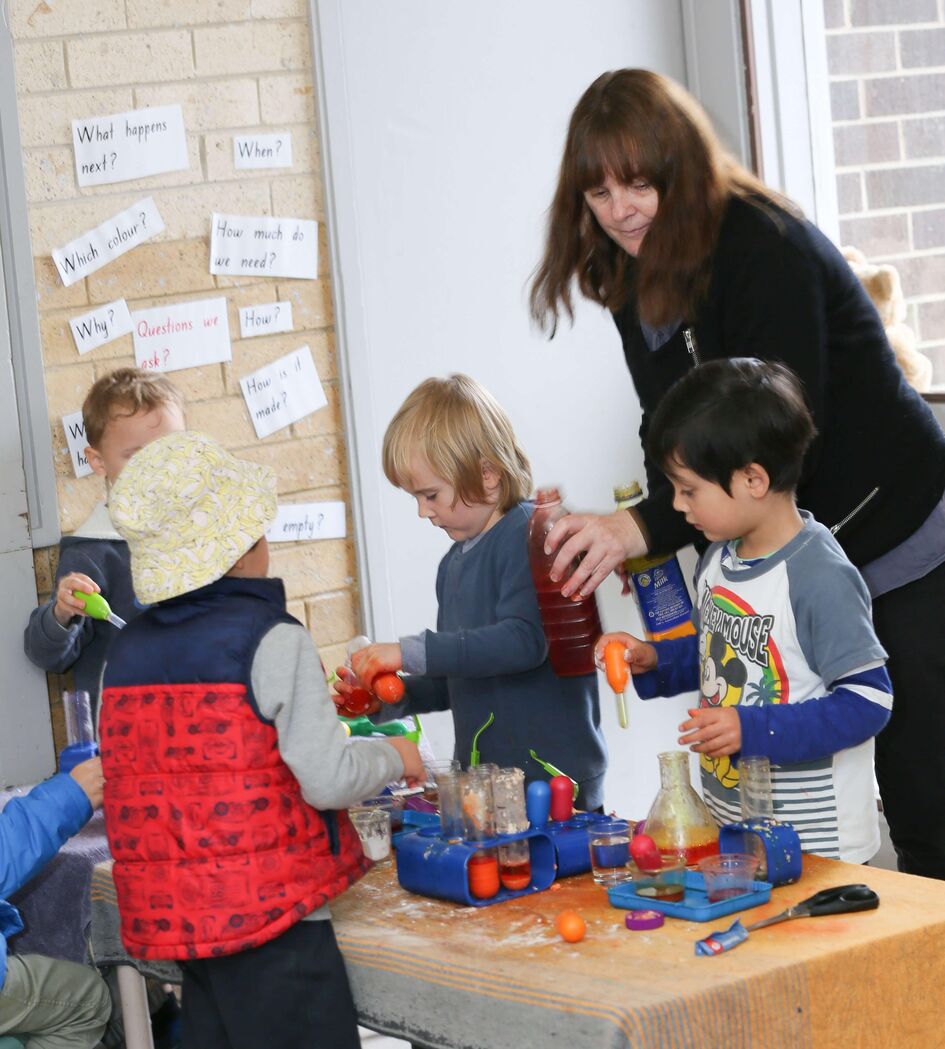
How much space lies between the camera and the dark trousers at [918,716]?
220 centimetres

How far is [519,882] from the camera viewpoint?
6.15 feet

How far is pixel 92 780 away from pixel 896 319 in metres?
2.31

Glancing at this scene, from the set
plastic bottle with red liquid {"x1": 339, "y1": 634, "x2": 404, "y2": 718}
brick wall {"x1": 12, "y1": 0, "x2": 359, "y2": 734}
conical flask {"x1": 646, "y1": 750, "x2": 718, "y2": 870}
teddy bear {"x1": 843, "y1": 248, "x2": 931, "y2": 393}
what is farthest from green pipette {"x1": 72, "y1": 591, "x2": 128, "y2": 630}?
teddy bear {"x1": 843, "y1": 248, "x2": 931, "y2": 393}

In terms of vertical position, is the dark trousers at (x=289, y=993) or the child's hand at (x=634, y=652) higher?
the child's hand at (x=634, y=652)

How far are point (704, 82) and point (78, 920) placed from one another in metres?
2.64

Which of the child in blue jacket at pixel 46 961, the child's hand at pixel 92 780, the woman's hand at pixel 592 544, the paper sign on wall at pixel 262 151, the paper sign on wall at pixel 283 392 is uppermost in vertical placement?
the paper sign on wall at pixel 262 151

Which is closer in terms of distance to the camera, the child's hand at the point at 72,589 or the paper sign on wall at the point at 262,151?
the child's hand at the point at 72,589

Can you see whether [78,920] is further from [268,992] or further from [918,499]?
[918,499]

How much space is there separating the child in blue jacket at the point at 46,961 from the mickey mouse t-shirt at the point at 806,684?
0.92m

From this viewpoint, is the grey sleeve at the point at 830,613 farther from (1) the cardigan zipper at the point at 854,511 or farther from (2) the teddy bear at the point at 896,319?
(2) the teddy bear at the point at 896,319

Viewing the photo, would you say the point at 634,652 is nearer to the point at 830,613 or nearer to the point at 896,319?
the point at 830,613

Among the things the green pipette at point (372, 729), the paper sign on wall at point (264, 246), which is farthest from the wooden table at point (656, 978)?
the paper sign on wall at point (264, 246)

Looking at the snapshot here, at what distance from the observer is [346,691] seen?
100 inches

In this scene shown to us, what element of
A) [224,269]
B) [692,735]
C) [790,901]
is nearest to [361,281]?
[224,269]
